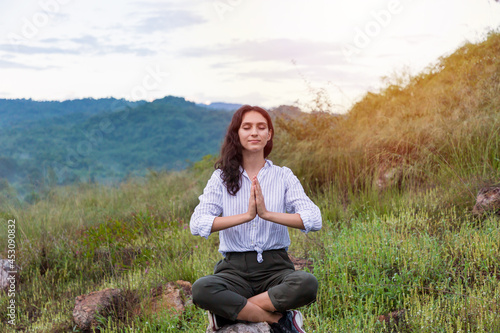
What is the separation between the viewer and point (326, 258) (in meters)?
4.88

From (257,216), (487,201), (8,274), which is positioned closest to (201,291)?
(257,216)

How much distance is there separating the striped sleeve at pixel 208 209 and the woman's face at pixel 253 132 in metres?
0.31


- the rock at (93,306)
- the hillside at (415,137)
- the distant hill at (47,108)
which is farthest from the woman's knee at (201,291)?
the distant hill at (47,108)

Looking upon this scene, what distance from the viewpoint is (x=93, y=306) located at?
456cm

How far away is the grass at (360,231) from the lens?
4.15 m

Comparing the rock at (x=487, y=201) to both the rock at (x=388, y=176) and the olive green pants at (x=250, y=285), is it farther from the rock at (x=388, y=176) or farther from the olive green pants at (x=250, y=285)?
the olive green pants at (x=250, y=285)

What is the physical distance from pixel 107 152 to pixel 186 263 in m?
37.3

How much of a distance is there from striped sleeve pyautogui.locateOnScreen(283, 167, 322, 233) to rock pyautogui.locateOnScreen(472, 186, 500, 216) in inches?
120

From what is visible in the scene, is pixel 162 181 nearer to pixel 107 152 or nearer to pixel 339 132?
pixel 339 132

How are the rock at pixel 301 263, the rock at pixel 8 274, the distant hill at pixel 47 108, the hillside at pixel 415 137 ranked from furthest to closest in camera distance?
the distant hill at pixel 47 108 < the hillside at pixel 415 137 < the rock at pixel 8 274 < the rock at pixel 301 263

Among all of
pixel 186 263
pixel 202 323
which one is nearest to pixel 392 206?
pixel 186 263

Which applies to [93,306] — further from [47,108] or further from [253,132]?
[47,108]

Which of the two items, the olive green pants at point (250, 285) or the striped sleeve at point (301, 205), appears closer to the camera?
the olive green pants at point (250, 285)

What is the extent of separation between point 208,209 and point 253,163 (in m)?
0.47
